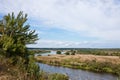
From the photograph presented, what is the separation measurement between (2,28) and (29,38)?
205 centimetres

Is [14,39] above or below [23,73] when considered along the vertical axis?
above

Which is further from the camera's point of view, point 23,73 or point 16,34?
point 16,34

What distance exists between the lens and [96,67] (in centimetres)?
5922

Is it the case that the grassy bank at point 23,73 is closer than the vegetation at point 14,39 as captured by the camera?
Yes

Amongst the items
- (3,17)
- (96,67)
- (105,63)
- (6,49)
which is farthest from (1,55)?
(105,63)

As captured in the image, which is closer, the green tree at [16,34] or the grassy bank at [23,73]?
the grassy bank at [23,73]

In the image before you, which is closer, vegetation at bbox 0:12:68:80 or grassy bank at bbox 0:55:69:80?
grassy bank at bbox 0:55:69:80

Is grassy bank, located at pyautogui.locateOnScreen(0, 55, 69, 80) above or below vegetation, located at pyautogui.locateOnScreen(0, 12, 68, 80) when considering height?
below

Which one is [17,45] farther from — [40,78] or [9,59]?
[40,78]

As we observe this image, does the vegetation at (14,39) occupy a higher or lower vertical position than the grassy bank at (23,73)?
higher

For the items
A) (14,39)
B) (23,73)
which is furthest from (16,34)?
(23,73)

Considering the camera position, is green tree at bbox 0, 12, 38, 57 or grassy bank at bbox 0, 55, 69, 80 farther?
green tree at bbox 0, 12, 38, 57

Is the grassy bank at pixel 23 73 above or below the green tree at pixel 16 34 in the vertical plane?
below

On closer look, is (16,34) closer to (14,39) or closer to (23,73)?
(14,39)
